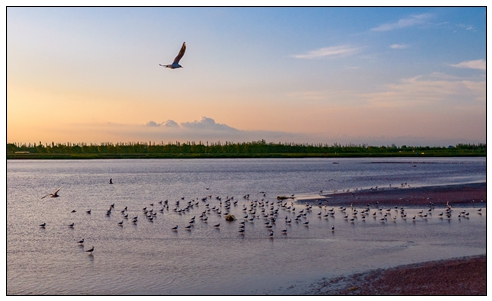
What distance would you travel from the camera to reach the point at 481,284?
12523mm

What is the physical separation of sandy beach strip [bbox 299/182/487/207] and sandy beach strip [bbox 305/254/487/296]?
1464cm

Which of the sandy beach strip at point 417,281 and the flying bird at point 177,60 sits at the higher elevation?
the flying bird at point 177,60

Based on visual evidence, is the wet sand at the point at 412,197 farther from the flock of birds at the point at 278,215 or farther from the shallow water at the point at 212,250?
the shallow water at the point at 212,250

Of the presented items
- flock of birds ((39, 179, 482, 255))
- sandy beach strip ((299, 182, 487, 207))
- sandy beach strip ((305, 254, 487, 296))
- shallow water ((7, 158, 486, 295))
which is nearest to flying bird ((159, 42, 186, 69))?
shallow water ((7, 158, 486, 295))

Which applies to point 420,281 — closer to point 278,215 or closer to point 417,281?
point 417,281

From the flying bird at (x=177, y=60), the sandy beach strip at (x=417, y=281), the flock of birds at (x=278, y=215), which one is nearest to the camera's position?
the sandy beach strip at (x=417, y=281)

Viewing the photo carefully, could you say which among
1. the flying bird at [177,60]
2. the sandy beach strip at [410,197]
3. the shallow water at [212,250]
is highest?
the flying bird at [177,60]

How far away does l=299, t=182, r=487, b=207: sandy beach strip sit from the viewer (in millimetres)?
29406

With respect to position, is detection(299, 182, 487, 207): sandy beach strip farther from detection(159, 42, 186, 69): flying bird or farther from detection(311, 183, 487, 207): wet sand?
detection(159, 42, 186, 69): flying bird

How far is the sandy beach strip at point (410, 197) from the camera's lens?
96.5 ft

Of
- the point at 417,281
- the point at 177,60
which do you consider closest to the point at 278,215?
the point at 417,281

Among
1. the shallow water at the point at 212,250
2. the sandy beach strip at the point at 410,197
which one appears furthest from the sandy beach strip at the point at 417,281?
the sandy beach strip at the point at 410,197

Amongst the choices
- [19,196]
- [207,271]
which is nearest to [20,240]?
[207,271]

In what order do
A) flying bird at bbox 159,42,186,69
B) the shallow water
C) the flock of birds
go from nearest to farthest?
flying bird at bbox 159,42,186,69, the shallow water, the flock of birds
